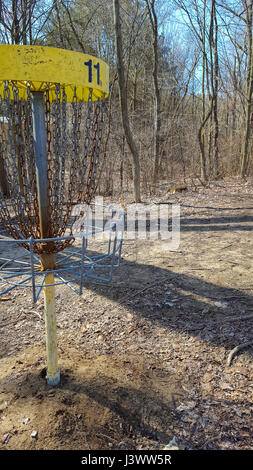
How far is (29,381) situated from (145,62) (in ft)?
59.0

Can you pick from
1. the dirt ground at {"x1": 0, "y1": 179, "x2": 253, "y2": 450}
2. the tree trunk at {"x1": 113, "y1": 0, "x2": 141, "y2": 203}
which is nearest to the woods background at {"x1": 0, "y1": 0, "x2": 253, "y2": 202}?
the tree trunk at {"x1": 113, "y1": 0, "x2": 141, "y2": 203}

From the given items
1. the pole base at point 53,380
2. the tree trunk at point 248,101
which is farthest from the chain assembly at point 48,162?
the tree trunk at point 248,101

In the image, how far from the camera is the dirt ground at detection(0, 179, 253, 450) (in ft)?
6.47

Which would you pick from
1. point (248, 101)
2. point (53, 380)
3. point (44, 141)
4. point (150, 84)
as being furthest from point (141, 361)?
point (150, 84)

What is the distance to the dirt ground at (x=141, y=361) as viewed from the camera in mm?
1973

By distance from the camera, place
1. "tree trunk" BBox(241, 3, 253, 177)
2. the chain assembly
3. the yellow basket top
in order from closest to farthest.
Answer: the yellow basket top
the chain assembly
"tree trunk" BBox(241, 3, 253, 177)

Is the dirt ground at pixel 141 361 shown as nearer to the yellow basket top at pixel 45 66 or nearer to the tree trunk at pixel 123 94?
the yellow basket top at pixel 45 66

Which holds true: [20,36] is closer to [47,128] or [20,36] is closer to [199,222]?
[199,222]

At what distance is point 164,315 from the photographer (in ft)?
10.7

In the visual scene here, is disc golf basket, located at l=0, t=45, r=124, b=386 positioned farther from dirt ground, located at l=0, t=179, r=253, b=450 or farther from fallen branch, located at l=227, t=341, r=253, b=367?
fallen branch, located at l=227, t=341, r=253, b=367

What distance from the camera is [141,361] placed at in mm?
2645

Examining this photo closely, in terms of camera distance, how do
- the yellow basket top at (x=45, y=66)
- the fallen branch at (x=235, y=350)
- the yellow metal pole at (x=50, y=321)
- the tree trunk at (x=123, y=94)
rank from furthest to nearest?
1. the tree trunk at (x=123, y=94)
2. the fallen branch at (x=235, y=350)
3. the yellow metal pole at (x=50, y=321)
4. the yellow basket top at (x=45, y=66)

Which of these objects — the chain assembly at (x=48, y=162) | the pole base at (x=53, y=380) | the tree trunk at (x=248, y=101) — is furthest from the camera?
the tree trunk at (x=248, y=101)

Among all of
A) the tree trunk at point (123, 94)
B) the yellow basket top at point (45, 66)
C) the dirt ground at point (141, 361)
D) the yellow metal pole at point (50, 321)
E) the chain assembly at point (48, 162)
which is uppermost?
the tree trunk at point (123, 94)
